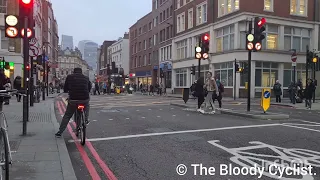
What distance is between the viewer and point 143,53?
6725 cm

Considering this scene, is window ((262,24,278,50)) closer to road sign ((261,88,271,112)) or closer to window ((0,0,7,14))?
road sign ((261,88,271,112))

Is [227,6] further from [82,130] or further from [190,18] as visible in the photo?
[82,130]

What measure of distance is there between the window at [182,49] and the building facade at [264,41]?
230 inches

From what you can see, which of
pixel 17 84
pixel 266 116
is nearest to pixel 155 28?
→ pixel 17 84

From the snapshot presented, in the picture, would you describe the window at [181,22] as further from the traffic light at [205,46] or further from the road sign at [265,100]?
the road sign at [265,100]

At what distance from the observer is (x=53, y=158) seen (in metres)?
5.95

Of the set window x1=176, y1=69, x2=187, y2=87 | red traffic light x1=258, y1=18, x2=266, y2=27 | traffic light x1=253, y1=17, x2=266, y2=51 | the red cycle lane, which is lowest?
the red cycle lane

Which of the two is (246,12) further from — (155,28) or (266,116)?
(155,28)

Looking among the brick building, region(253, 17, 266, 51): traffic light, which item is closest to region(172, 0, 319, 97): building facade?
region(253, 17, 266, 51): traffic light

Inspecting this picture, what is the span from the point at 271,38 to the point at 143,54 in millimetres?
35580

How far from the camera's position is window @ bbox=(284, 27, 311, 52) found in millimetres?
36062

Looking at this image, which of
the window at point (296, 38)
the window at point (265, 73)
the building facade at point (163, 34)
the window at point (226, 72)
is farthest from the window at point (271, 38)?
the building facade at point (163, 34)

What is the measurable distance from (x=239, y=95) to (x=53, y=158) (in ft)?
97.2

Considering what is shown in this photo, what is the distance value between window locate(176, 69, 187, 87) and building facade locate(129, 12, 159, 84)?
10.8 m
